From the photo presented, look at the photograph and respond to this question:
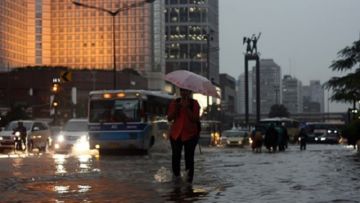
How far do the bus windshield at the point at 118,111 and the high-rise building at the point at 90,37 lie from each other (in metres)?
137


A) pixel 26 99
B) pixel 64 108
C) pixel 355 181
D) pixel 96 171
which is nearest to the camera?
pixel 355 181

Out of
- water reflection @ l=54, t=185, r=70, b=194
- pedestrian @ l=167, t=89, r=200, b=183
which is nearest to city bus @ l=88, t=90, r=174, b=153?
pedestrian @ l=167, t=89, r=200, b=183

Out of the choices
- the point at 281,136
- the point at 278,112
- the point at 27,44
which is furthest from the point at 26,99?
the point at 281,136

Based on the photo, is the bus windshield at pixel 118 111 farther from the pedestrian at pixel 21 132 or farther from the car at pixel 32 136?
the car at pixel 32 136

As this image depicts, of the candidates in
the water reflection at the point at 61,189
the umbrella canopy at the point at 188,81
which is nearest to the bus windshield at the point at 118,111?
the umbrella canopy at the point at 188,81

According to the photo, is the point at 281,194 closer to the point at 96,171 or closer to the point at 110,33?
the point at 96,171

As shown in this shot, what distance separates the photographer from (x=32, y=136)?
41594mm

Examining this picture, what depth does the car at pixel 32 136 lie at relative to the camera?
133 ft

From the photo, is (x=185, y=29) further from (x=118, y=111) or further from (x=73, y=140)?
(x=118, y=111)

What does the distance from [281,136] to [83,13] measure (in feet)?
442

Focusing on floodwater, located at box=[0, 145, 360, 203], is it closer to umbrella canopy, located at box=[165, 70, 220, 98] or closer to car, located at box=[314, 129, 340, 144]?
umbrella canopy, located at box=[165, 70, 220, 98]

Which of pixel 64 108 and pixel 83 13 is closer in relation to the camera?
pixel 64 108

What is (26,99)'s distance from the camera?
142m

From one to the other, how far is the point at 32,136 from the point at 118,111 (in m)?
10.8
